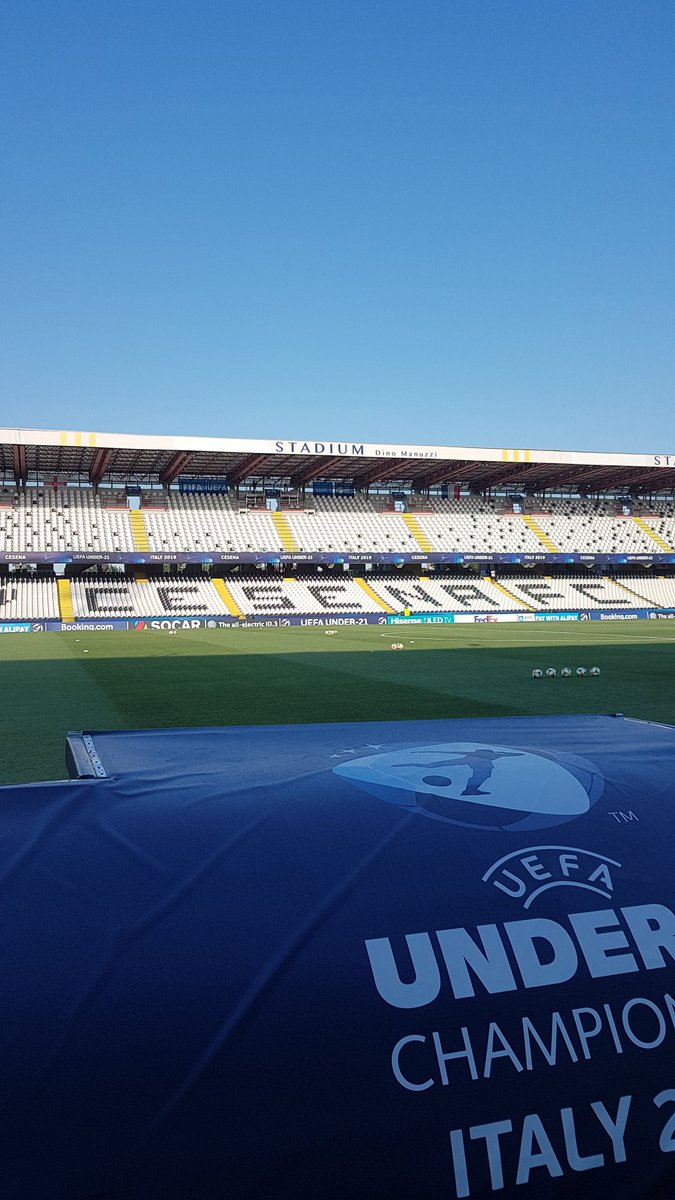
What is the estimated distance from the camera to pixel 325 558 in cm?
4766

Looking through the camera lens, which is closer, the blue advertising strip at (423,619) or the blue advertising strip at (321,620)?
the blue advertising strip at (321,620)

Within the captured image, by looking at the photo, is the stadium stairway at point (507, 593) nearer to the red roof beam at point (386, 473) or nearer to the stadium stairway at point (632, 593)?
the stadium stairway at point (632, 593)

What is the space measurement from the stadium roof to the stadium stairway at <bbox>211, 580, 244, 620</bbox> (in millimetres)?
7308

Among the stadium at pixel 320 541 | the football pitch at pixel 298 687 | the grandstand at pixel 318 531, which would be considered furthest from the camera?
the grandstand at pixel 318 531

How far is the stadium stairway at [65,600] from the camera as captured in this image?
131 feet

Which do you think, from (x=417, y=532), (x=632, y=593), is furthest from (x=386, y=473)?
(x=632, y=593)

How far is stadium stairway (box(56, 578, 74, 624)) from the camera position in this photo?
1578 inches

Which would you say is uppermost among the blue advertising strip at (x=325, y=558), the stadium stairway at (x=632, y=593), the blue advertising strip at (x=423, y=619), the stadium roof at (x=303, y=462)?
the stadium roof at (x=303, y=462)

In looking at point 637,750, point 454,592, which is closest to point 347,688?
point 637,750

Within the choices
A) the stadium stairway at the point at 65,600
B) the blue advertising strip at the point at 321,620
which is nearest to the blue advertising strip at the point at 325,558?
the stadium stairway at the point at 65,600

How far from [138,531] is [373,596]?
14.8 metres

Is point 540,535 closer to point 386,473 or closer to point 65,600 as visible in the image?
point 386,473

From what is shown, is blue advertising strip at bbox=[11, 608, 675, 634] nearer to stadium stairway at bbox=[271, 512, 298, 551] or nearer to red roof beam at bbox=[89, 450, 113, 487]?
stadium stairway at bbox=[271, 512, 298, 551]

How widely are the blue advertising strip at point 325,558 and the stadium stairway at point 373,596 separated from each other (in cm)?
147
